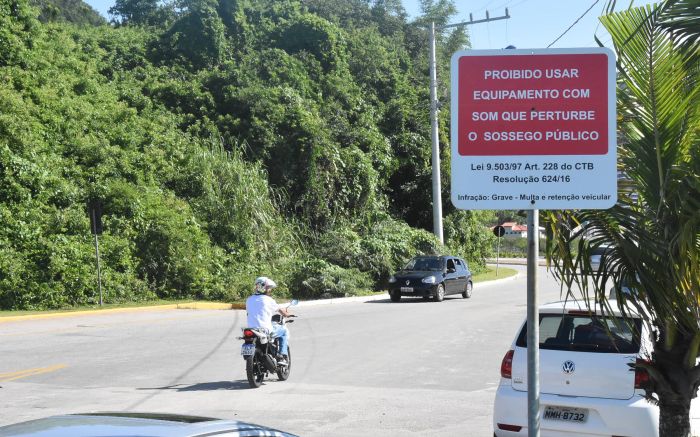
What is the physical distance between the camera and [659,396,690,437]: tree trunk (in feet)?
18.6

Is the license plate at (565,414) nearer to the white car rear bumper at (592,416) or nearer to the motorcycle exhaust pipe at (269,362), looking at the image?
the white car rear bumper at (592,416)

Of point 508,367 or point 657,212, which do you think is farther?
point 508,367

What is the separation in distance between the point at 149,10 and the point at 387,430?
6071 cm

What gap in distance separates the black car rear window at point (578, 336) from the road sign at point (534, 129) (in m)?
4.12

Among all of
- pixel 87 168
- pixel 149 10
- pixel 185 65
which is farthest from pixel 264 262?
pixel 149 10

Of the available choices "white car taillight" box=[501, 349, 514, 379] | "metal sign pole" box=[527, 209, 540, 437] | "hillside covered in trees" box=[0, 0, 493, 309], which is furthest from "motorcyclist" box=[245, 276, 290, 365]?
"hillside covered in trees" box=[0, 0, 493, 309]

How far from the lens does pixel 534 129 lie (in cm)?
434

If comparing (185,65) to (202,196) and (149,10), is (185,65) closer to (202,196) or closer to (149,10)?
(202,196)

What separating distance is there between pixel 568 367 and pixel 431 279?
2253 centimetres

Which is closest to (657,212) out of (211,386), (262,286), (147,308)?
(262,286)

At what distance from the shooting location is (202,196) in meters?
34.3

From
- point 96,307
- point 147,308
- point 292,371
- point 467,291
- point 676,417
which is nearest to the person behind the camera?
point 676,417

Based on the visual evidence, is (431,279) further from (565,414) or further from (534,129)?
(534,129)

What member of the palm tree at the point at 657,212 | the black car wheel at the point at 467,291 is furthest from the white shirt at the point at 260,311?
→ the black car wheel at the point at 467,291
